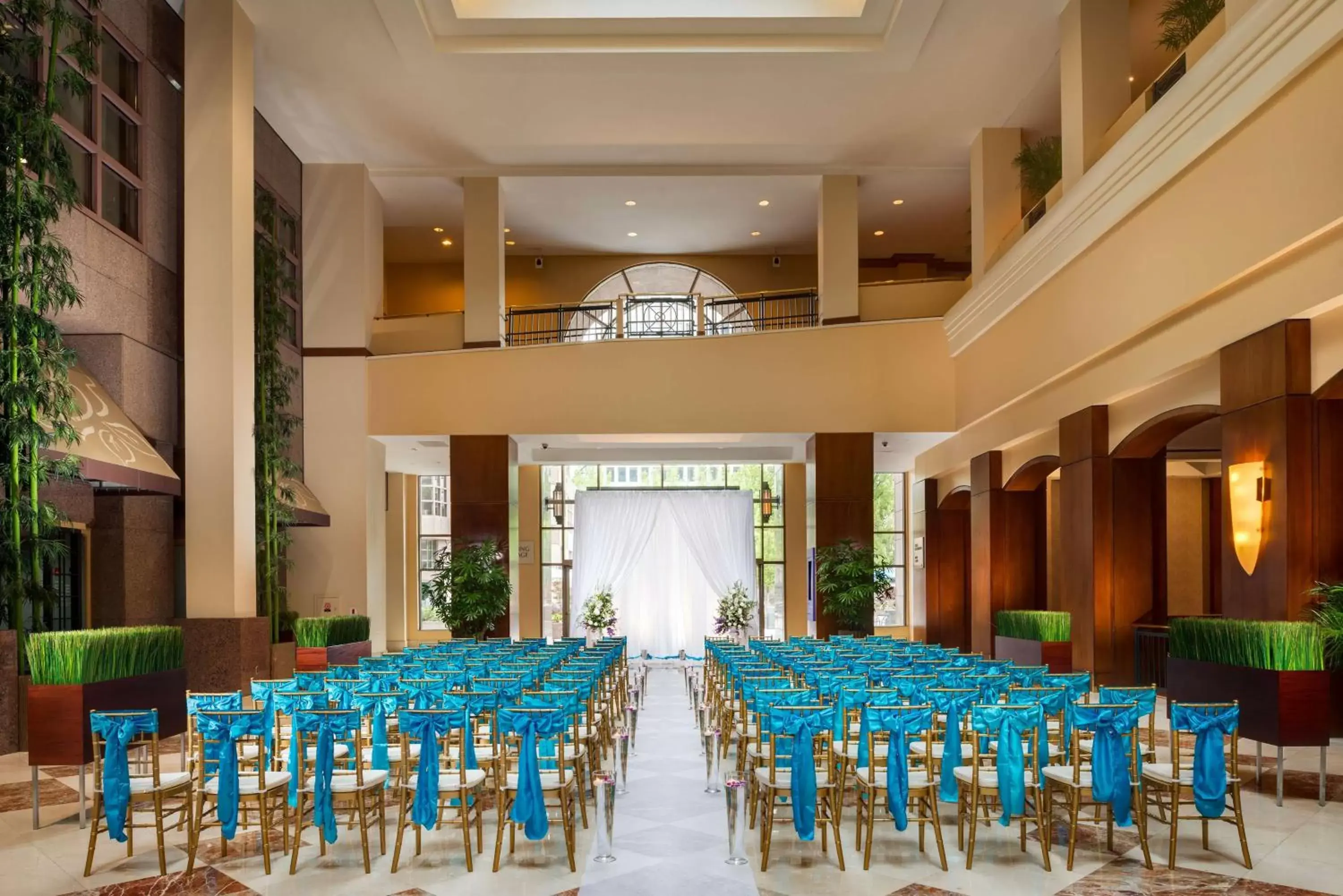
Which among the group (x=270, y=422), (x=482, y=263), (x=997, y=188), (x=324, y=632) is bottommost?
(x=324, y=632)

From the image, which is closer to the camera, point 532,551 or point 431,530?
point 532,551

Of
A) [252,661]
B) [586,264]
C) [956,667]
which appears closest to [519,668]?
[956,667]

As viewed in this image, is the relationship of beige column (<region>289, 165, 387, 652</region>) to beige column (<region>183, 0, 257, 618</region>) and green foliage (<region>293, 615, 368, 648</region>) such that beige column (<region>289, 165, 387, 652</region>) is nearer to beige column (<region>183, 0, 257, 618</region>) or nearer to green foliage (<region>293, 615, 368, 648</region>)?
green foliage (<region>293, 615, 368, 648</region>)

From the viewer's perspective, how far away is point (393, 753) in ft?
21.6

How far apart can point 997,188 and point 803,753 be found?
502 inches

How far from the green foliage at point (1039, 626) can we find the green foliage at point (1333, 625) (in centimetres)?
493

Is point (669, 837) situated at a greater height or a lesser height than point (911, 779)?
lesser

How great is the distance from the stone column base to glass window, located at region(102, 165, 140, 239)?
4.19 metres

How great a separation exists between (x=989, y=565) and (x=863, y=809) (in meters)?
9.39

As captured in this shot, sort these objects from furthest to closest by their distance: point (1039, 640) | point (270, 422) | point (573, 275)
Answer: point (573, 275) → point (270, 422) → point (1039, 640)

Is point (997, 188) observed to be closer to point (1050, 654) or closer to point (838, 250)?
point (838, 250)

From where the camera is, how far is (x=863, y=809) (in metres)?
6.45

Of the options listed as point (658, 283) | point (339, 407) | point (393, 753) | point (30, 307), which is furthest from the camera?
point (658, 283)

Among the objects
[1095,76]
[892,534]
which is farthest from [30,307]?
[892,534]
